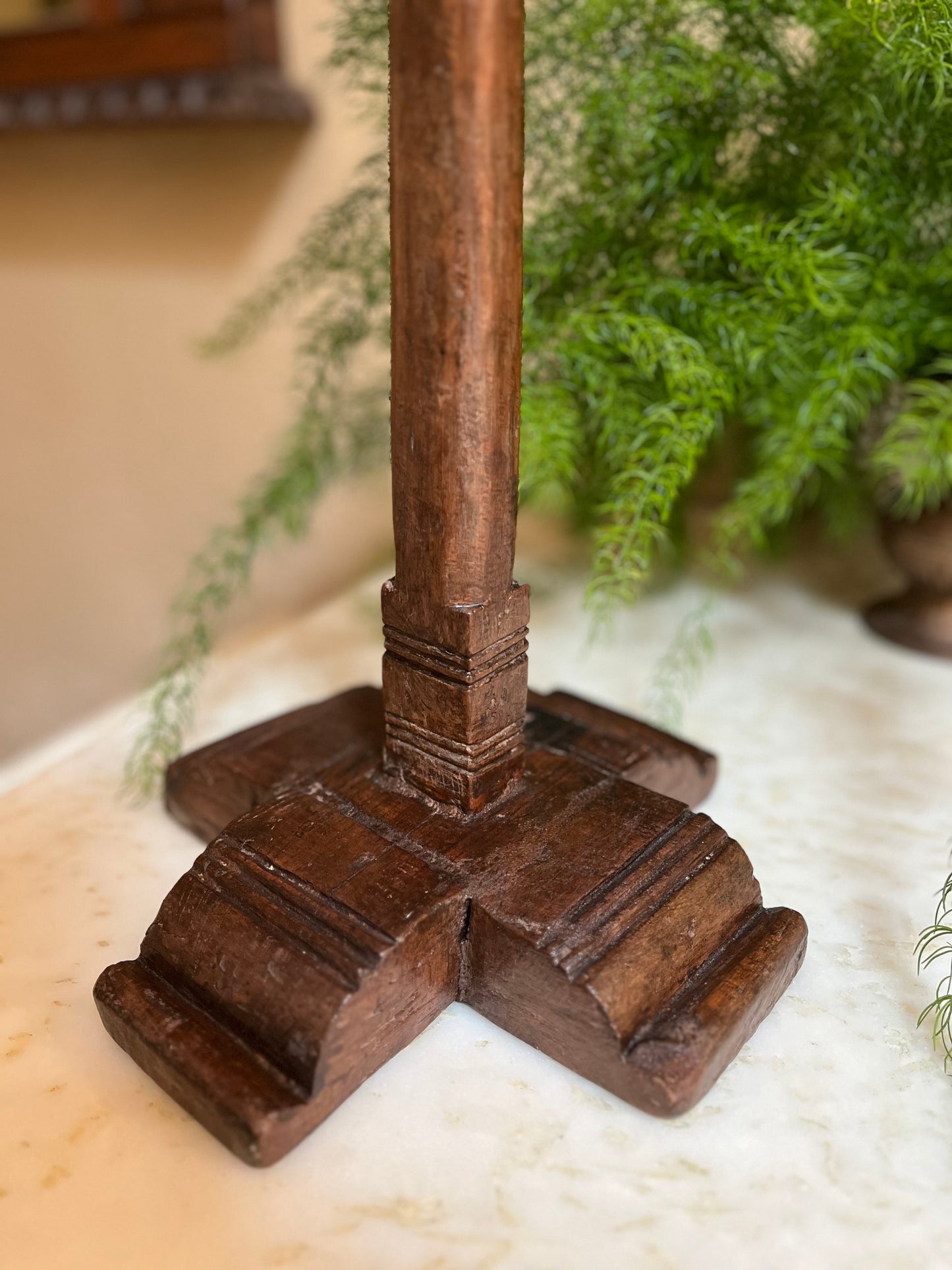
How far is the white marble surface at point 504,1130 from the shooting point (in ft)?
1.36

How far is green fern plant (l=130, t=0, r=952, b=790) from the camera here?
662 millimetres

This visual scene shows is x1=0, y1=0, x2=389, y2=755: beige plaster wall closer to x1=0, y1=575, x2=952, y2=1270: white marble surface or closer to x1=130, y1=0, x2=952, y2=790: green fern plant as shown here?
x1=130, y1=0, x2=952, y2=790: green fern plant

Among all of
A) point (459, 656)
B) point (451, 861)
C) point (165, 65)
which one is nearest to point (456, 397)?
point (459, 656)

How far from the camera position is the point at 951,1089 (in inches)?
19.1

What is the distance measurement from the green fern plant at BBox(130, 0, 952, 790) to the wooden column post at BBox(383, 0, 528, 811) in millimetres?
163

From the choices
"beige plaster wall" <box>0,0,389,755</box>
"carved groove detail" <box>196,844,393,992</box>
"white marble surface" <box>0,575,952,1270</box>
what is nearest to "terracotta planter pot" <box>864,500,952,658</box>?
"white marble surface" <box>0,575,952,1270</box>

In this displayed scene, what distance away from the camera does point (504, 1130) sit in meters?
0.46

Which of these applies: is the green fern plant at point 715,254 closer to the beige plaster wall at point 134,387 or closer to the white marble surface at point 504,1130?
the white marble surface at point 504,1130

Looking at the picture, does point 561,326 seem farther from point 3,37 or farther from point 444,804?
point 3,37

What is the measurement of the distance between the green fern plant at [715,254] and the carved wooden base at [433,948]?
0.20m

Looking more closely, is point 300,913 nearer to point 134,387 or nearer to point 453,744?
point 453,744

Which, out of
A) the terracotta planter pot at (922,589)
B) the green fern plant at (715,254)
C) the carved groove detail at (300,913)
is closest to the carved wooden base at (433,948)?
the carved groove detail at (300,913)

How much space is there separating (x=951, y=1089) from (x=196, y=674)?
25.0 inches

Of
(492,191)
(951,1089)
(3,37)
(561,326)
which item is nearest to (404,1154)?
(951,1089)
